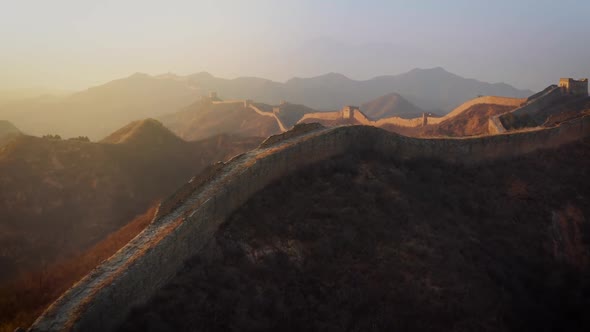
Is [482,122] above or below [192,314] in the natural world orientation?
above

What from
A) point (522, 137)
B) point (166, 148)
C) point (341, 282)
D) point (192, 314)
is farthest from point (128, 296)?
point (166, 148)

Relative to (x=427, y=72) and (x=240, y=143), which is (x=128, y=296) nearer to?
(x=240, y=143)

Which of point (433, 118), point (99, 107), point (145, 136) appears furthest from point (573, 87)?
point (99, 107)

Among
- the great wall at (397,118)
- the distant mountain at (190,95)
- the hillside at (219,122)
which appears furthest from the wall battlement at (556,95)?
the distant mountain at (190,95)

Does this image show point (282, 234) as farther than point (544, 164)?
No

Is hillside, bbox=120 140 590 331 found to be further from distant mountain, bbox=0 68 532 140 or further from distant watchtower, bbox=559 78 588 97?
distant mountain, bbox=0 68 532 140

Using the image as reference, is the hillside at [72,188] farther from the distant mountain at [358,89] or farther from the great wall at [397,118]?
the distant mountain at [358,89]
